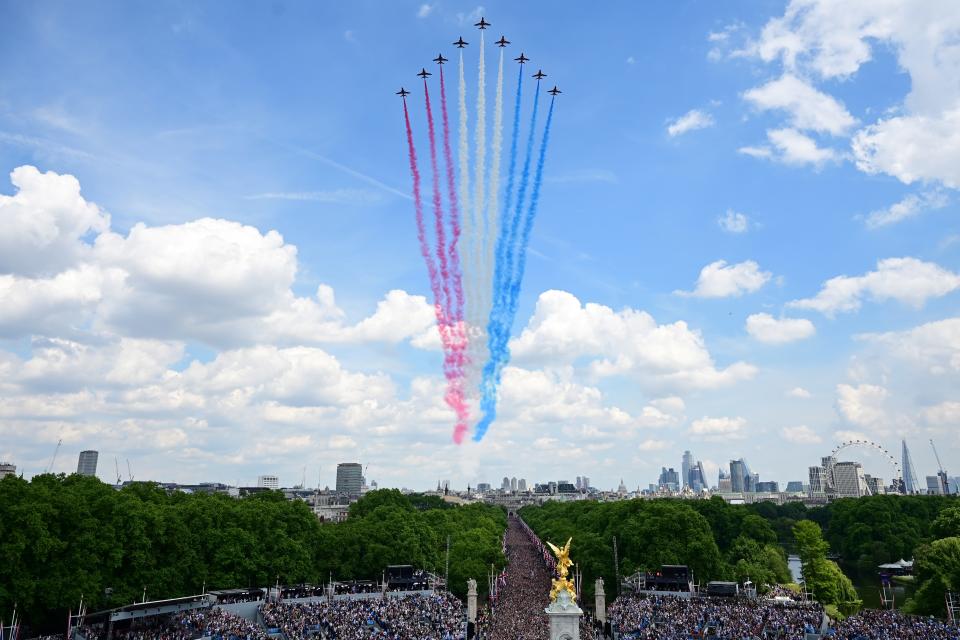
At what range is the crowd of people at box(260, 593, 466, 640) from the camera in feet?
194

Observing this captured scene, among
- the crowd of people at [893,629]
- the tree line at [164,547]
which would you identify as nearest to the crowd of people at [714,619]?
the crowd of people at [893,629]

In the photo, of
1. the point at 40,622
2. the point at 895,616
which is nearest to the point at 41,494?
the point at 40,622

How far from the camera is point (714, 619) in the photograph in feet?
199

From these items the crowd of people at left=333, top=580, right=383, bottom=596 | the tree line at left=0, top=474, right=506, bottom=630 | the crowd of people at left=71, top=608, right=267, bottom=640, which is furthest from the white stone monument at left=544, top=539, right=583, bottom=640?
the tree line at left=0, top=474, right=506, bottom=630

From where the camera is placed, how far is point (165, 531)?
6806 centimetres

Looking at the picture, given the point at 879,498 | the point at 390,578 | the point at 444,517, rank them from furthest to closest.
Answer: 1. the point at 879,498
2. the point at 444,517
3. the point at 390,578

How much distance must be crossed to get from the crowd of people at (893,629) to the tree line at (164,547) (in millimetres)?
43790

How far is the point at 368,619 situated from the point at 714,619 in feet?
104

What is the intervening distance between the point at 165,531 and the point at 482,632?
3375cm

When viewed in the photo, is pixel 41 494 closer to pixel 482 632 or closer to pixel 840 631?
pixel 482 632

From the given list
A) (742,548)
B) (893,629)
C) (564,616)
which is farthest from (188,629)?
(742,548)

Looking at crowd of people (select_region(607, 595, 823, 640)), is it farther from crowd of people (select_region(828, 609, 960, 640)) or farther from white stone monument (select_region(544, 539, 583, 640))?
white stone monument (select_region(544, 539, 583, 640))

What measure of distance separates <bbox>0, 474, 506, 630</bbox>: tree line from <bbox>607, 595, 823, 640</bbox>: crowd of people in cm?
2712

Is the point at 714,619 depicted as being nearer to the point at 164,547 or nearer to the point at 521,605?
the point at 521,605
